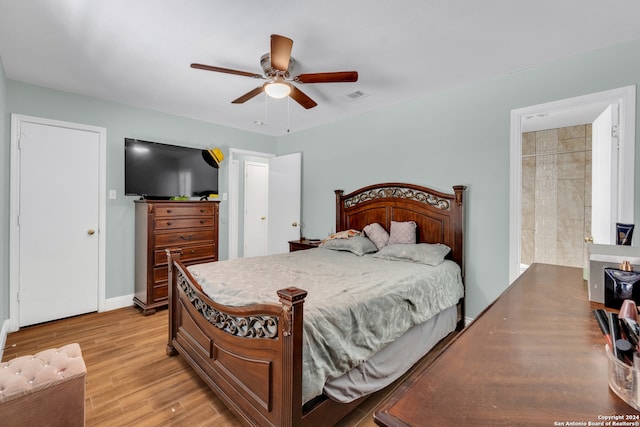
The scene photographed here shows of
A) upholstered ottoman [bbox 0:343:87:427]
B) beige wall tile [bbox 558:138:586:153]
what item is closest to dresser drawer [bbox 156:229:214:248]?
upholstered ottoman [bbox 0:343:87:427]

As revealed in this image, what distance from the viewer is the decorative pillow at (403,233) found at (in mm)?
3326

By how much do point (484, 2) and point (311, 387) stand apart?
2.47 m

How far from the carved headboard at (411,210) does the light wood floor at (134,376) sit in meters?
1.14

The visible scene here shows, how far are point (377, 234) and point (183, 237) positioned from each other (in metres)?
2.43

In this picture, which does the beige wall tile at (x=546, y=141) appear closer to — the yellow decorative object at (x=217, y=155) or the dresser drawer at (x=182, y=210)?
the yellow decorative object at (x=217, y=155)

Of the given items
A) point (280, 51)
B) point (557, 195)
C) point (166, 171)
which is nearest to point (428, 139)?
point (280, 51)

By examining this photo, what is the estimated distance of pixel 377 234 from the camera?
11.8ft

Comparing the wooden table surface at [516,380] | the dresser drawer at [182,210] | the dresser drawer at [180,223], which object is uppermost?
the dresser drawer at [182,210]

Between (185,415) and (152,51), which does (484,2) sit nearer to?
(152,51)

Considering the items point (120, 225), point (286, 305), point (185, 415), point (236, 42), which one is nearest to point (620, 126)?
point (286, 305)

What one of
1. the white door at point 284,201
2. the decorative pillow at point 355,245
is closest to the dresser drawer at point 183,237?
the white door at point 284,201

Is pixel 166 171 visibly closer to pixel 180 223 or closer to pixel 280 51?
pixel 180 223

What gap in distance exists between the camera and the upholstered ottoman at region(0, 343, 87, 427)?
137cm

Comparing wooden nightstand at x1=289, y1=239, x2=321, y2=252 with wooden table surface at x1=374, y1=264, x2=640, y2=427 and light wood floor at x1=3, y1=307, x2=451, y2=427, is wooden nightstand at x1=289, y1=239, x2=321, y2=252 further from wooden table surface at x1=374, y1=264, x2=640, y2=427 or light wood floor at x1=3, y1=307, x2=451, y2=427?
wooden table surface at x1=374, y1=264, x2=640, y2=427
